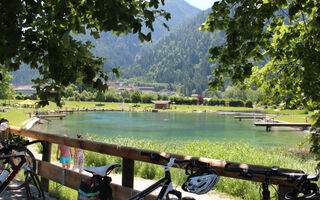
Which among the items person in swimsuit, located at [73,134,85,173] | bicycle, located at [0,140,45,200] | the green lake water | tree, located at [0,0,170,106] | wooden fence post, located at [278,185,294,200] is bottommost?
the green lake water

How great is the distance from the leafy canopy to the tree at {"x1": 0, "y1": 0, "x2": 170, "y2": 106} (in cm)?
112

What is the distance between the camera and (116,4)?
102 inches

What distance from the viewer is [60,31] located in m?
4.32

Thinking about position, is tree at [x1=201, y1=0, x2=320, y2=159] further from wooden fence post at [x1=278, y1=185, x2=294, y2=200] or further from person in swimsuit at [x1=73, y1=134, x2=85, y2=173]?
person in swimsuit at [x1=73, y1=134, x2=85, y2=173]

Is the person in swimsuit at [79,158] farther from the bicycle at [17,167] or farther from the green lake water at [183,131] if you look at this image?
the green lake water at [183,131]

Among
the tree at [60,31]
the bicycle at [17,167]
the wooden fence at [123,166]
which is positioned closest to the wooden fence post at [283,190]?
the wooden fence at [123,166]

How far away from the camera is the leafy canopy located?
4.36m

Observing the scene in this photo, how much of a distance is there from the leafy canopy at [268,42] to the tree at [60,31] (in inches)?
43.9

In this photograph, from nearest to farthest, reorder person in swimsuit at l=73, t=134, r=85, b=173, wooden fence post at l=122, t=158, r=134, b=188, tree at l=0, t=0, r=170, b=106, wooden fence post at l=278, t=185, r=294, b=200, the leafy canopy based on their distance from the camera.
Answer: wooden fence post at l=278, t=185, r=294, b=200 → tree at l=0, t=0, r=170, b=106 → wooden fence post at l=122, t=158, r=134, b=188 → the leafy canopy → person in swimsuit at l=73, t=134, r=85, b=173

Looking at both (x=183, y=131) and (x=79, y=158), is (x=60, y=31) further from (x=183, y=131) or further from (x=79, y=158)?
(x=183, y=131)

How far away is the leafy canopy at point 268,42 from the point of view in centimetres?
436

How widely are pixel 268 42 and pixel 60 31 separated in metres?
3.28

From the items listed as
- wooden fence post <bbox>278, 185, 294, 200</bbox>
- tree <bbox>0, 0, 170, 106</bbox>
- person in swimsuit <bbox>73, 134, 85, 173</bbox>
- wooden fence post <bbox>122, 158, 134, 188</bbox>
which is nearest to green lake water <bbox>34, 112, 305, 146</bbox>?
person in swimsuit <bbox>73, 134, 85, 173</bbox>

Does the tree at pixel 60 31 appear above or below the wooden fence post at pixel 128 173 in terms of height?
above
